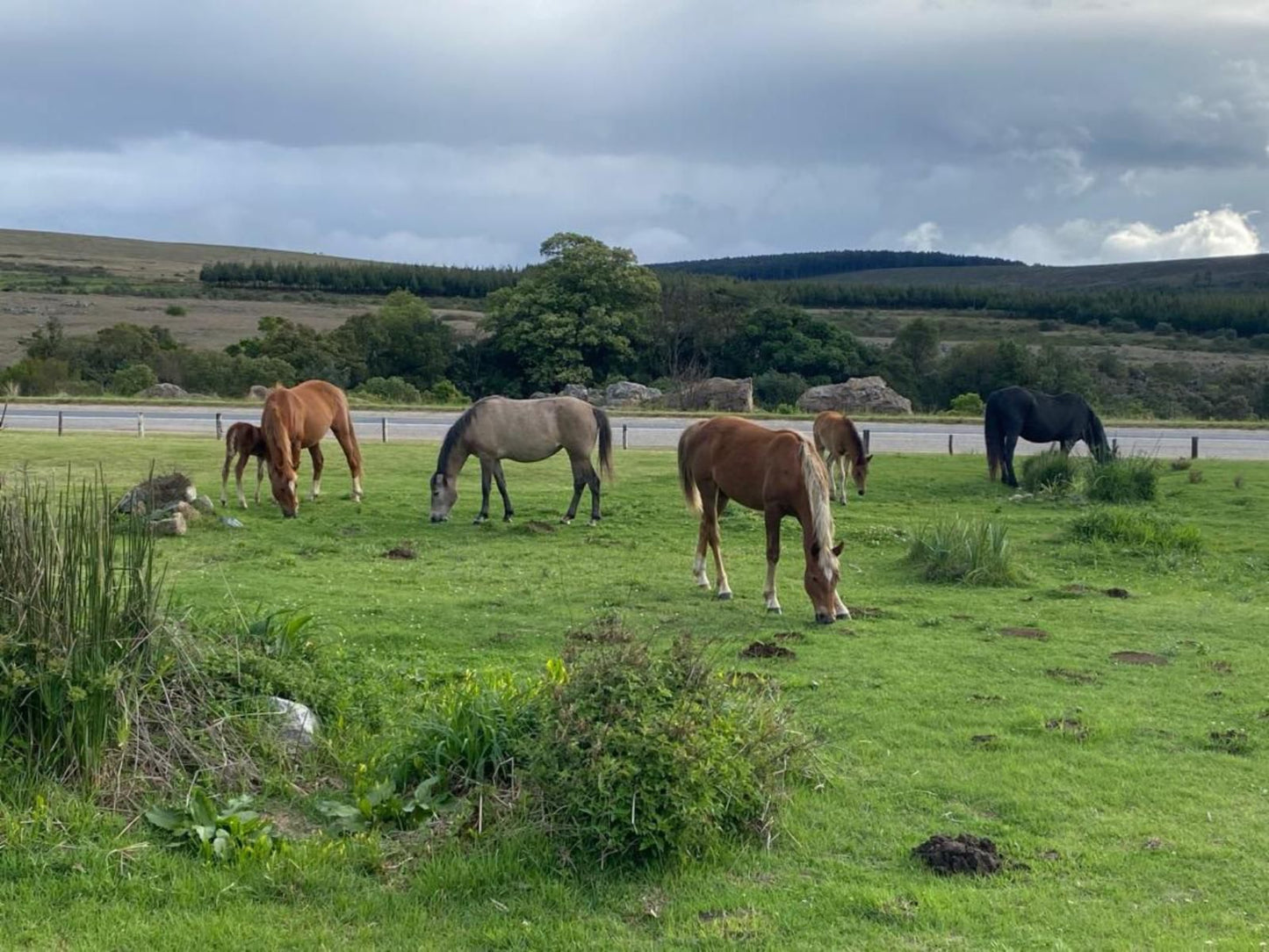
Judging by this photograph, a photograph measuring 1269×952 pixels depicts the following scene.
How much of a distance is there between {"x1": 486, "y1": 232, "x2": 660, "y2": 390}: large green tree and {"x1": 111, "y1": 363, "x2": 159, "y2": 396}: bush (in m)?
15.4

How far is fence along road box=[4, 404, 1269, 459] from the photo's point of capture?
104 ft

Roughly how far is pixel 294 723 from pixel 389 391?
4426 cm

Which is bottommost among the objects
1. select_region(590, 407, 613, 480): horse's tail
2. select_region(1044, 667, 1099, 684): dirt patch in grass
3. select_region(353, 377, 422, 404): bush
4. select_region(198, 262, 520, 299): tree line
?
select_region(1044, 667, 1099, 684): dirt patch in grass

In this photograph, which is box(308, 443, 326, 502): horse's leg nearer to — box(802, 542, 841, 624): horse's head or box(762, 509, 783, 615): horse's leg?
box(762, 509, 783, 615): horse's leg

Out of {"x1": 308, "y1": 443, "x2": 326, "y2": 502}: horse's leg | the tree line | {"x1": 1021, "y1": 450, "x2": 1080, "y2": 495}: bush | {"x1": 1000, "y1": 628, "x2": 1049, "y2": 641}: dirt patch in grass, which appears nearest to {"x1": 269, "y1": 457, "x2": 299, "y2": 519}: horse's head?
{"x1": 308, "y1": 443, "x2": 326, "y2": 502}: horse's leg

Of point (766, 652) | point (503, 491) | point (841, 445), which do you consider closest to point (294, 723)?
point (766, 652)

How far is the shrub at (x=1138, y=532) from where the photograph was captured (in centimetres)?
1614

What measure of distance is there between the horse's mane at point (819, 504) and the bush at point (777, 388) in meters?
38.2

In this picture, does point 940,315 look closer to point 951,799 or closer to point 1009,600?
point 1009,600

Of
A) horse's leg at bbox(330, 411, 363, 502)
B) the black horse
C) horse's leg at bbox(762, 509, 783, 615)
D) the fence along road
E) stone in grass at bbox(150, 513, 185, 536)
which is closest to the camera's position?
horse's leg at bbox(762, 509, 783, 615)

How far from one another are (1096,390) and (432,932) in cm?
5819

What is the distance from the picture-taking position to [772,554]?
479 inches

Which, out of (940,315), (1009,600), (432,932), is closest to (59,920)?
(432,932)

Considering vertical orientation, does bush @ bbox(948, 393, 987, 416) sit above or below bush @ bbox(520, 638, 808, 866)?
above
